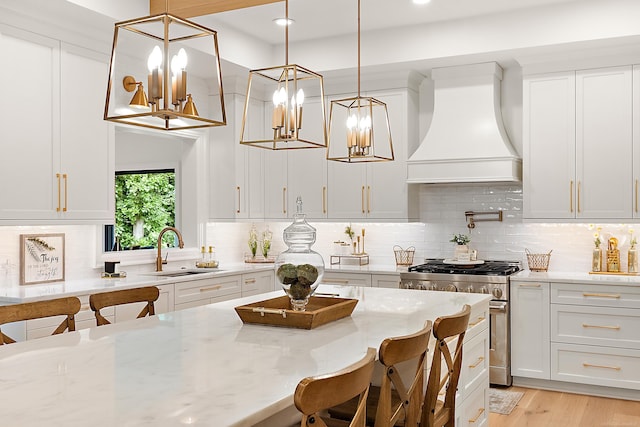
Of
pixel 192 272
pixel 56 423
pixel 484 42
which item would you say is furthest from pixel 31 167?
pixel 484 42

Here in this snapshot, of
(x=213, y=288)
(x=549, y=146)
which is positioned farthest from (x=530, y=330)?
(x=213, y=288)

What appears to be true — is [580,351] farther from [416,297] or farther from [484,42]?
[484,42]

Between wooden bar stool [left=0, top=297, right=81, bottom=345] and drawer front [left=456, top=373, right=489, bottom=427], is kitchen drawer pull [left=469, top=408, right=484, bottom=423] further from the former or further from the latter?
wooden bar stool [left=0, top=297, right=81, bottom=345]

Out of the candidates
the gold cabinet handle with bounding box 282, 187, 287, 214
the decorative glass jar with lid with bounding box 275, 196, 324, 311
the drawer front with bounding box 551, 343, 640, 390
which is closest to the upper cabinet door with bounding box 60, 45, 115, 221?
the gold cabinet handle with bounding box 282, 187, 287, 214

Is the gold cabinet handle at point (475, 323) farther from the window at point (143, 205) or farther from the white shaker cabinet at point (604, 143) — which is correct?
the window at point (143, 205)

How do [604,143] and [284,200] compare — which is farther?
[284,200]

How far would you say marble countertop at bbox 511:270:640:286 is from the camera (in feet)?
15.4

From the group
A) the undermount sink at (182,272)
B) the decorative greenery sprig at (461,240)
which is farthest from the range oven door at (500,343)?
the undermount sink at (182,272)

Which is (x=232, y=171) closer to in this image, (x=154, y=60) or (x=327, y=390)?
(x=154, y=60)

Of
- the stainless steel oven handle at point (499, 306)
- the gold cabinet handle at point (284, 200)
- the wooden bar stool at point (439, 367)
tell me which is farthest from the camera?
the gold cabinet handle at point (284, 200)

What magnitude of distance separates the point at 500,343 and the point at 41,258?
139 inches

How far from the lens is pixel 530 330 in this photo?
5012 mm

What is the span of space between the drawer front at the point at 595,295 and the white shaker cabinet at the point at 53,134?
11.4 feet

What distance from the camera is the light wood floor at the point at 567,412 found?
422cm
